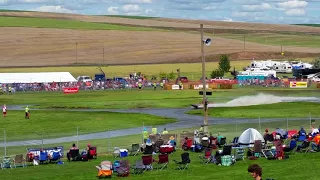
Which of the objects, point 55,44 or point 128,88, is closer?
point 128,88

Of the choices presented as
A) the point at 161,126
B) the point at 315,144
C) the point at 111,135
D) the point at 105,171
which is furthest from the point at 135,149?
the point at 161,126

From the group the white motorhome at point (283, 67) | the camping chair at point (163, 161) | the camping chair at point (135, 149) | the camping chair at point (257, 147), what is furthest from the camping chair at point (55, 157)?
the white motorhome at point (283, 67)

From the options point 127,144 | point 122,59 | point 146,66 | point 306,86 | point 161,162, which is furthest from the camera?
point 122,59

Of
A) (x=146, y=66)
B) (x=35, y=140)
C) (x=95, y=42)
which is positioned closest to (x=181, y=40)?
(x=95, y=42)

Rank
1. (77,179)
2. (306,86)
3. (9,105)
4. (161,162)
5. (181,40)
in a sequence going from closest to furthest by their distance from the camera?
(77,179) → (161,162) → (9,105) → (306,86) → (181,40)

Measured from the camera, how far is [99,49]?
587 feet

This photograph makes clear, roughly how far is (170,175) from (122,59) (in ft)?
447

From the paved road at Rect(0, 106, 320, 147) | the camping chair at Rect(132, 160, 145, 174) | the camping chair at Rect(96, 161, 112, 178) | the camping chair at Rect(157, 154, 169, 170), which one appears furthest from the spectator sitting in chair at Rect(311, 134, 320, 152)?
the paved road at Rect(0, 106, 320, 147)

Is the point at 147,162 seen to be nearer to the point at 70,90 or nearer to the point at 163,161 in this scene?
the point at 163,161

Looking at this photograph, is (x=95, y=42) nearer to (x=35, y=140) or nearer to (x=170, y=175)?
(x=35, y=140)

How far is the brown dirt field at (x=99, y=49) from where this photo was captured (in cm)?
16588

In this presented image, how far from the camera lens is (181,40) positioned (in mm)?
198500

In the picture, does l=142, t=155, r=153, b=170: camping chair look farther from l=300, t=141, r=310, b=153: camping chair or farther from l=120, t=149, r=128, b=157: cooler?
l=300, t=141, r=310, b=153: camping chair

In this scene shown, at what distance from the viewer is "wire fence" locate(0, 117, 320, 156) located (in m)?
46.1
